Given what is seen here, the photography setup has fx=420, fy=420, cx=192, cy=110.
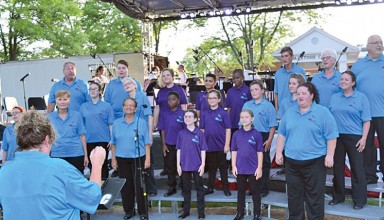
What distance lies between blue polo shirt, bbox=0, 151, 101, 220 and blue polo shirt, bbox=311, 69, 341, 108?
3980mm

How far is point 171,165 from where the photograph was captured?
21.6 feet

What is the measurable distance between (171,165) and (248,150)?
1470mm

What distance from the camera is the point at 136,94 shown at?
635cm

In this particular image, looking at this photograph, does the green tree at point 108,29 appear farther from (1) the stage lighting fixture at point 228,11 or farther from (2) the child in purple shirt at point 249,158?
(2) the child in purple shirt at point 249,158

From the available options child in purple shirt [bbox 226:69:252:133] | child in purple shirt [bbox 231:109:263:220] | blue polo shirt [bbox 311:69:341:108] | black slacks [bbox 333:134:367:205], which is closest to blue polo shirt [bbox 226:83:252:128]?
child in purple shirt [bbox 226:69:252:133]

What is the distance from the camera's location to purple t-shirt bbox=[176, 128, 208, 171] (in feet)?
19.6

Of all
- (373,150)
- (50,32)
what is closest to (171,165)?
(373,150)

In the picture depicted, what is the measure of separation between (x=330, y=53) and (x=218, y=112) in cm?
179

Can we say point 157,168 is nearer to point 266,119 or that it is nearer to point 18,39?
point 266,119

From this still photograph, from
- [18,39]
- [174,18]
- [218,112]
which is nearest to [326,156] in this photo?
[218,112]

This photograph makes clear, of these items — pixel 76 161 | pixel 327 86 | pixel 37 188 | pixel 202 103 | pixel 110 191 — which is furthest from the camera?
pixel 202 103

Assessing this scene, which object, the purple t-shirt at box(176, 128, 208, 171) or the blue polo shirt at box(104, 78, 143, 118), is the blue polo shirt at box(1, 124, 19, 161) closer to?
the blue polo shirt at box(104, 78, 143, 118)

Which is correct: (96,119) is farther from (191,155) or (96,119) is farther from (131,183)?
(191,155)

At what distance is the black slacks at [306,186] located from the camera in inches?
191
